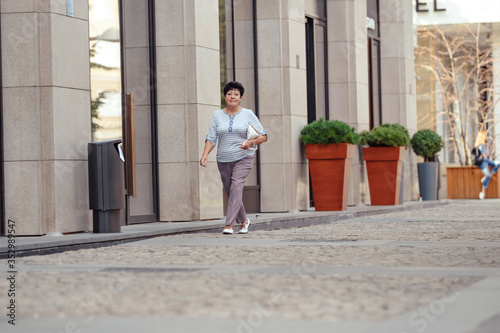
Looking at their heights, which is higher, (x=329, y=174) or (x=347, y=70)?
(x=347, y=70)

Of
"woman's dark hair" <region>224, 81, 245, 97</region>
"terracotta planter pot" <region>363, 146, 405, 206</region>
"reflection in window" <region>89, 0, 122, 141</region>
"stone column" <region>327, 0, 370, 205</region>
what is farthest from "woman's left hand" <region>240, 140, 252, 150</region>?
"stone column" <region>327, 0, 370, 205</region>

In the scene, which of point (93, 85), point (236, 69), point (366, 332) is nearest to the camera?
point (366, 332)

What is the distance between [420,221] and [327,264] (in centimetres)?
791

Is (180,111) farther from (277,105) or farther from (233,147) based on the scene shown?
(277,105)

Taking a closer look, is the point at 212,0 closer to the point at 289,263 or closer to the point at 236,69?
the point at 236,69

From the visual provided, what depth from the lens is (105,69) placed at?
14.5m

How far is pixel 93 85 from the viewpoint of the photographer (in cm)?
1418

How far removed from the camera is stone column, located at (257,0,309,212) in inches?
751

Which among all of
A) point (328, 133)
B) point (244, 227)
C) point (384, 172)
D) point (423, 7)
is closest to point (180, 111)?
point (244, 227)

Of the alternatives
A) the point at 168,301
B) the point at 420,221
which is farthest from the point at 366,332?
the point at 420,221

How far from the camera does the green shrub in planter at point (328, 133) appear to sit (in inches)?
744

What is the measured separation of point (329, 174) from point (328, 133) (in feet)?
2.69

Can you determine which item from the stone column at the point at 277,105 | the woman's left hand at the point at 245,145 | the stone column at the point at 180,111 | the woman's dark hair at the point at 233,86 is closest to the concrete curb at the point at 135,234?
the stone column at the point at 180,111

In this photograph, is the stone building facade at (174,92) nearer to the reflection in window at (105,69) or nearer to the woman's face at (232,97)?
the reflection in window at (105,69)
